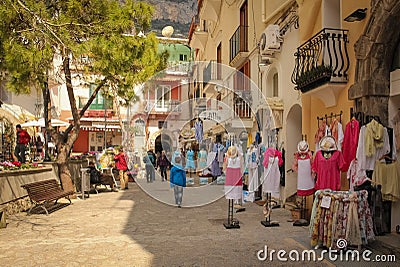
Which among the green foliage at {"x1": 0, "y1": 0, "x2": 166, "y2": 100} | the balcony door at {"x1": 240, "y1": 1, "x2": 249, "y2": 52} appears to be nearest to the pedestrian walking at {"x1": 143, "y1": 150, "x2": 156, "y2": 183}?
the green foliage at {"x1": 0, "y1": 0, "x2": 166, "y2": 100}

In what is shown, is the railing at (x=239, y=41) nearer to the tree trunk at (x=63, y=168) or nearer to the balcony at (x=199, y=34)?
the tree trunk at (x=63, y=168)

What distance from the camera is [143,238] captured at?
22.7ft

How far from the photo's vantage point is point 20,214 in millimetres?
9414

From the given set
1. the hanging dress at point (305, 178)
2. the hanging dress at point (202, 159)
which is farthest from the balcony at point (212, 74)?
the hanging dress at point (305, 178)

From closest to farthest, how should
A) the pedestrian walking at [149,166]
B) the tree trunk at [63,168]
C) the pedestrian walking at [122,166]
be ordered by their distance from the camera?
the tree trunk at [63,168]
the pedestrian walking at [122,166]
the pedestrian walking at [149,166]

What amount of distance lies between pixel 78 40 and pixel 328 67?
4739 millimetres

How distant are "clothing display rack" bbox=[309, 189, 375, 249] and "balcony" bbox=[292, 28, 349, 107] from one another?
7.31 feet

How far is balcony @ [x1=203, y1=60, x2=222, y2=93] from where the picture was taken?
738 inches

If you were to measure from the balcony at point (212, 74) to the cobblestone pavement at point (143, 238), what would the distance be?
9.42 m

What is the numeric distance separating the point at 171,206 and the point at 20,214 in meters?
3.98

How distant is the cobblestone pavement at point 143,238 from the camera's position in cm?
559

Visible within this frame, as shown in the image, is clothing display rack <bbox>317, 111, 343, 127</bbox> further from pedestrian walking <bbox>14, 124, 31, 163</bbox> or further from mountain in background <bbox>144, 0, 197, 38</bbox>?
mountain in background <bbox>144, 0, 197, 38</bbox>

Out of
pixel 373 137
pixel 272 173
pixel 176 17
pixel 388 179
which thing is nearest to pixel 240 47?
pixel 272 173

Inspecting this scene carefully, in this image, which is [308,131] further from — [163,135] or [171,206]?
[163,135]
